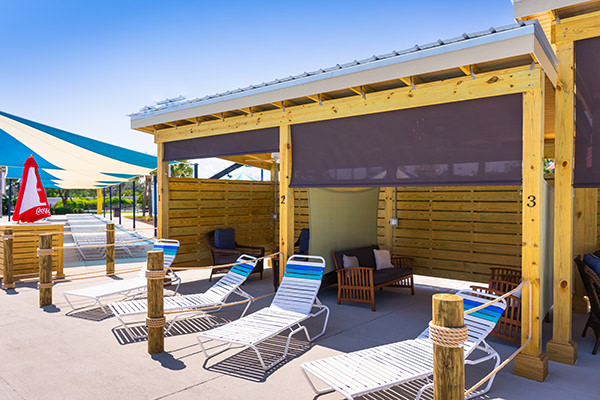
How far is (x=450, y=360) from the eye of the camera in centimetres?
187

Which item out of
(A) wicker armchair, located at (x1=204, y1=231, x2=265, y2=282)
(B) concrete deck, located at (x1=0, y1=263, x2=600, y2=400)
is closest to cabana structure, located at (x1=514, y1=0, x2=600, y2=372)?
(B) concrete deck, located at (x1=0, y1=263, x2=600, y2=400)

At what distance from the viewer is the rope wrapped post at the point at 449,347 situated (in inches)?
73.1

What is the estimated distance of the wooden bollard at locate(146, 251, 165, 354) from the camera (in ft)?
12.5

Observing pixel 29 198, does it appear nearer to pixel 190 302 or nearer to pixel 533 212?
pixel 190 302

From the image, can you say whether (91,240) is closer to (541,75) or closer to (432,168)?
(432,168)

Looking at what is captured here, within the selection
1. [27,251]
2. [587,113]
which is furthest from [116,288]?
[587,113]

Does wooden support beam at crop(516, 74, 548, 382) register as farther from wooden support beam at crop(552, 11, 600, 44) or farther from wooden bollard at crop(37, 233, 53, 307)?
wooden bollard at crop(37, 233, 53, 307)

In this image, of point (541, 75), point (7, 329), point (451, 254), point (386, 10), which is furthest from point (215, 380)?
point (386, 10)

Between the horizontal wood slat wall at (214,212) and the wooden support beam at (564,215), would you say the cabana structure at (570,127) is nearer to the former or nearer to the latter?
the wooden support beam at (564,215)

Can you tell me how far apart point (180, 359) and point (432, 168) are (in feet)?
10.4

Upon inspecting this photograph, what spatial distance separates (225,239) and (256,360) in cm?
458

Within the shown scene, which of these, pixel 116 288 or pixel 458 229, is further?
pixel 458 229

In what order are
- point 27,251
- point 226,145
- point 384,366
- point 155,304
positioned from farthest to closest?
point 27,251 → point 226,145 → point 155,304 → point 384,366

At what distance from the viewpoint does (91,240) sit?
38.0 feet
